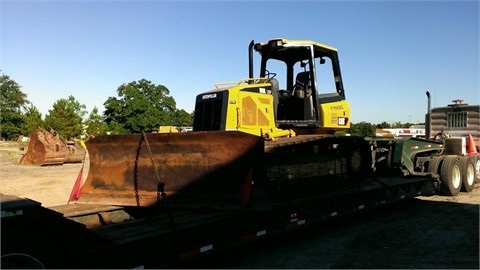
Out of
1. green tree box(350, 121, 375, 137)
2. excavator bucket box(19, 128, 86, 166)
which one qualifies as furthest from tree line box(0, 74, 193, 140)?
excavator bucket box(19, 128, 86, 166)

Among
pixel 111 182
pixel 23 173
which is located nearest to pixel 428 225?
pixel 111 182

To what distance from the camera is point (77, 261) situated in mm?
4441

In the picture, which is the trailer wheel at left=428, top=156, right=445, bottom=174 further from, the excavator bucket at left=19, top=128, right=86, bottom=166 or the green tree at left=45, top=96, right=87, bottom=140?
the green tree at left=45, top=96, right=87, bottom=140

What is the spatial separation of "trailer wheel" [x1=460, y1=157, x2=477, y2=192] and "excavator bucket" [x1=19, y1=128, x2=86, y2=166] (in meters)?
16.3

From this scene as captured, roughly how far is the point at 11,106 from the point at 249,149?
91.3 m

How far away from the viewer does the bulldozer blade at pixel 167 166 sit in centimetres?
598

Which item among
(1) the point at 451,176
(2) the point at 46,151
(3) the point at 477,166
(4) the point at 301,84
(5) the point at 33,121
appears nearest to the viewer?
(4) the point at 301,84

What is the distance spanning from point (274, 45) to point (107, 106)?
81.5m

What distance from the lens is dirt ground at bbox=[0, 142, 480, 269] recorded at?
5906mm

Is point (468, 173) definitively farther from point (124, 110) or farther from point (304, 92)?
point (124, 110)

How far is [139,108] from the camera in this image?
3312 inches

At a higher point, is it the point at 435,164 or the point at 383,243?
the point at 435,164

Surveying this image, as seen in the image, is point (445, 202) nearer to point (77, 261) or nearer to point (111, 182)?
point (111, 182)

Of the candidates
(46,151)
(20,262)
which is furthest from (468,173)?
(46,151)
